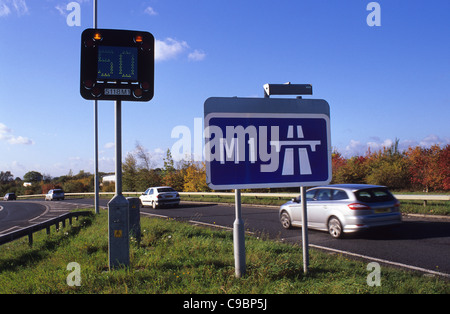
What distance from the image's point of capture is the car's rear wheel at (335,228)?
993 centimetres

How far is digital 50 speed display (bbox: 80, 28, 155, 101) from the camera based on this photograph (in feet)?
18.6

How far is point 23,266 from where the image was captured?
7.21 metres

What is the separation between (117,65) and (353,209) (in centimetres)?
710

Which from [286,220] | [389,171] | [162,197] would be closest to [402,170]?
[389,171]

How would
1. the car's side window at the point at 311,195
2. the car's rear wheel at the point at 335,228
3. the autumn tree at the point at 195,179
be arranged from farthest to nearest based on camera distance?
the autumn tree at the point at 195,179, the car's side window at the point at 311,195, the car's rear wheel at the point at 335,228

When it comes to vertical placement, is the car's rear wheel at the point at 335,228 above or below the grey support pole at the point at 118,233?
below

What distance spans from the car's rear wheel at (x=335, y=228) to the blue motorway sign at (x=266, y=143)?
Result: 5277 millimetres

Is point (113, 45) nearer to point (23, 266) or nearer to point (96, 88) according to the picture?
point (96, 88)

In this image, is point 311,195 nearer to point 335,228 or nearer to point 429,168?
point 335,228

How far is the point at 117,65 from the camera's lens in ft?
18.9

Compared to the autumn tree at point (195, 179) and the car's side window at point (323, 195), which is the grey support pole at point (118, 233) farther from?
the autumn tree at point (195, 179)

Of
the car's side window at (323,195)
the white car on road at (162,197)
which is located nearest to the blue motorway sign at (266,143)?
the car's side window at (323,195)

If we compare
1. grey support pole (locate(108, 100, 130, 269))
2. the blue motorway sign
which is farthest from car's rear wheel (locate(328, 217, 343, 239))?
grey support pole (locate(108, 100, 130, 269))

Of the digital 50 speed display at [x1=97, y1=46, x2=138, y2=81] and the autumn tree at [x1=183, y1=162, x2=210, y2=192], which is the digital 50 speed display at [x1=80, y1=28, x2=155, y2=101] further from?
the autumn tree at [x1=183, y1=162, x2=210, y2=192]
